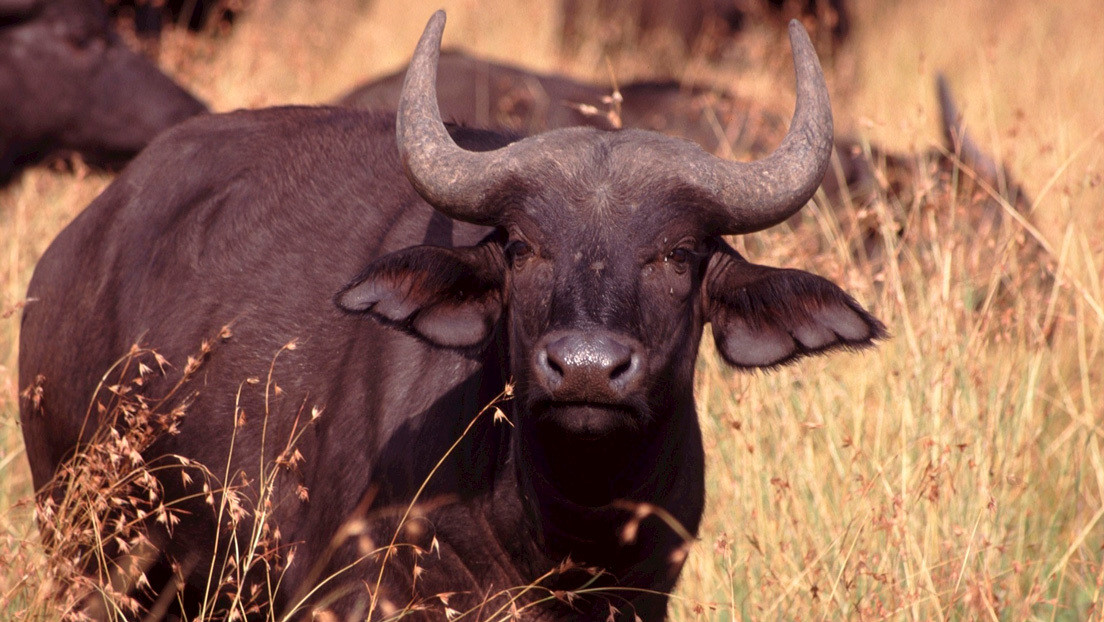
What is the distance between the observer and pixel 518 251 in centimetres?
341

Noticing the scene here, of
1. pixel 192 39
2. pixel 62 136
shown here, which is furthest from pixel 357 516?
pixel 192 39

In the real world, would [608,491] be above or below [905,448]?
above

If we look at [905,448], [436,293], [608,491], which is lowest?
[905,448]

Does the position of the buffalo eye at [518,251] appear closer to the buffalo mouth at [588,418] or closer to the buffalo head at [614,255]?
the buffalo head at [614,255]

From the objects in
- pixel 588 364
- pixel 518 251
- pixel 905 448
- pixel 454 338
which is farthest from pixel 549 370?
pixel 905 448

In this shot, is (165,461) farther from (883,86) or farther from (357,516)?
(883,86)

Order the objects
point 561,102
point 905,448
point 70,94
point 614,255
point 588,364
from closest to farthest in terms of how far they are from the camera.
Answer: point 588,364
point 614,255
point 905,448
point 70,94
point 561,102

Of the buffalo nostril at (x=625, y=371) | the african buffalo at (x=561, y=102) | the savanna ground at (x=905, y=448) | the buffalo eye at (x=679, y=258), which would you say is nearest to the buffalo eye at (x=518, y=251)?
the buffalo eye at (x=679, y=258)

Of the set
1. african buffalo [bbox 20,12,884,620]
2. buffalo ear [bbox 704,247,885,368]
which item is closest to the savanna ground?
african buffalo [bbox 20,12,884,620]

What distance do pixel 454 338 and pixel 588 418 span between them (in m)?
0.62

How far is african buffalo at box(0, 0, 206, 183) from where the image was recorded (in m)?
7.39

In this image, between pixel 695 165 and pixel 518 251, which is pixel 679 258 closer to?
pixel 695 165

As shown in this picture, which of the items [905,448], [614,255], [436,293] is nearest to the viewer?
[614,255]

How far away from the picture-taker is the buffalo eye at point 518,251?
3.38 m
